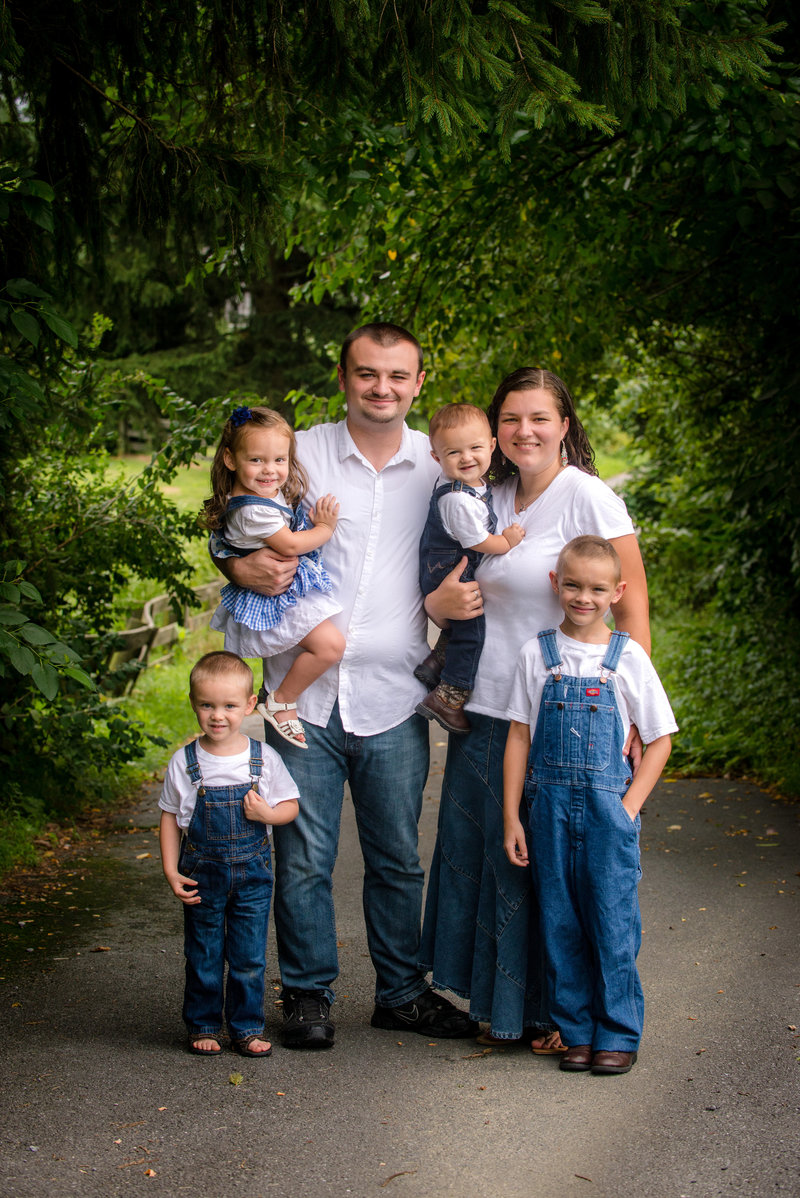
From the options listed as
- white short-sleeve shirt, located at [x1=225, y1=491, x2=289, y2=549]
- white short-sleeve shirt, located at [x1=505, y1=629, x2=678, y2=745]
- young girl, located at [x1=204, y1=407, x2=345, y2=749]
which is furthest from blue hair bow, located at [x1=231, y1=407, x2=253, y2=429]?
white short-sleeve shirt, located at [x1=505, y1=629, x2=678, y2=745]

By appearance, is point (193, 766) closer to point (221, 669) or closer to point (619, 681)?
point (221, 669)

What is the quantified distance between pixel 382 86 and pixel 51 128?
4.67 feet

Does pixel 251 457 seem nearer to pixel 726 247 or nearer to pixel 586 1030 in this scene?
pixel 586 1030

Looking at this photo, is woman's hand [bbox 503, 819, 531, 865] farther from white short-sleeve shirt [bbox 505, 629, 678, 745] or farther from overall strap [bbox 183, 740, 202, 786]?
overall strap [bbox 183, 740, 202, 786]

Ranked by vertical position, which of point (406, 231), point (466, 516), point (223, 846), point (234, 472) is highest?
point (406, 231)

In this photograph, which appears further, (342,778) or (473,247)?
(473,247)

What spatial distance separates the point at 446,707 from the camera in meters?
3.79

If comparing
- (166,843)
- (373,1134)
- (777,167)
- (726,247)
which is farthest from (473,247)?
(373,1134)

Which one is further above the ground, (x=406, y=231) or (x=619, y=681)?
(x=406, y=231)

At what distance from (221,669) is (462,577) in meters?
0.84

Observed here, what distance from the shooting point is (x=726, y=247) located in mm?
6523

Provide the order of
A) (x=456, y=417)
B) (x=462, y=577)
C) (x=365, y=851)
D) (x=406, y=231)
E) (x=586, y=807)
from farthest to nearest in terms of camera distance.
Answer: (x=406, y=231)
(x=365, y=851)
(x=462, y=577)
(x=456, y=417)
(x=586, y=807)

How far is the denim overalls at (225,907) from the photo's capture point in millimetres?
3645

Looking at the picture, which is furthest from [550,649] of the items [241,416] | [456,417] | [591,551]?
[241,416]
